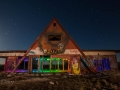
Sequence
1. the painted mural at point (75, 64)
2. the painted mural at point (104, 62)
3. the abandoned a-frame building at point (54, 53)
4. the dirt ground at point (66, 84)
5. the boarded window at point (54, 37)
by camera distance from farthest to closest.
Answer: the painted mural at point (104, 62) < the boarded window at point (54, 37) < the abandoned a-frame building at point (54, 53) < the painted mural at point (75, 64) < the dirt ground at point (66, 84)

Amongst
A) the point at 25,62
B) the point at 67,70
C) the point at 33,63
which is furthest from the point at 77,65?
the point at 25,62

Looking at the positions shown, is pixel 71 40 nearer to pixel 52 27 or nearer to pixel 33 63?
pixel 52 27

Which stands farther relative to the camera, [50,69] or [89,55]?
[89,55]

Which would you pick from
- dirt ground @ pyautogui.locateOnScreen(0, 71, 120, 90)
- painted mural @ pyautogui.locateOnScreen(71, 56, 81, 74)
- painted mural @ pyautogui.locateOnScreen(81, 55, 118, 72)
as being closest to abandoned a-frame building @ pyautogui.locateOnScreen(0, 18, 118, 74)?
painted mural @ pyautogui.locateOnScreen(71, 56, 81, 74)

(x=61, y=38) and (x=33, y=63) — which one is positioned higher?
(x=61, y=38)

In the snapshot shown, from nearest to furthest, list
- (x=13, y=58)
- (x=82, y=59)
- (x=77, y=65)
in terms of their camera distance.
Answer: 1. (x=77, y=65)
2. (x=82, y=59)
3. (x=13, y=58)

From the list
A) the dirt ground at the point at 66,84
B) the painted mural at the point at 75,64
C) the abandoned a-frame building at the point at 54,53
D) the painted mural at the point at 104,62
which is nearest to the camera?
the dirt ground at the point at 66,84

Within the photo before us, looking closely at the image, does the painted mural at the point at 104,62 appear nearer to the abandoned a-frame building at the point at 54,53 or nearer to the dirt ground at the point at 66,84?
the abandoned a-frame building at the point at 54,53

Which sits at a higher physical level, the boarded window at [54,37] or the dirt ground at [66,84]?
the boarded window at [54,37]

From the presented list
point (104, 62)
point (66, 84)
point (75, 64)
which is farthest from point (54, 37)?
point (66, 84)

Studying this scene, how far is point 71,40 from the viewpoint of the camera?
761 inches

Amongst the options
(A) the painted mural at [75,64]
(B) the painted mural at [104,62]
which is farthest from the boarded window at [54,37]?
(B) the painted mural at [104,62]

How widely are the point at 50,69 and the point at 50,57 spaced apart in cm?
180

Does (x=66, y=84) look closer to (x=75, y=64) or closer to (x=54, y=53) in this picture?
(x=75, y=64)
